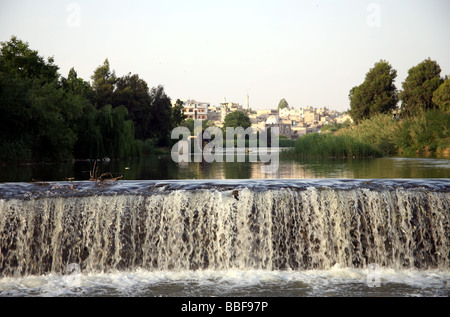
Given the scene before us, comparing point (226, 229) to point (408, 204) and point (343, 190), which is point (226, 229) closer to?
point (343, 190)

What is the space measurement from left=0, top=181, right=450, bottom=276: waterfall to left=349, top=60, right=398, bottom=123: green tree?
103 ft

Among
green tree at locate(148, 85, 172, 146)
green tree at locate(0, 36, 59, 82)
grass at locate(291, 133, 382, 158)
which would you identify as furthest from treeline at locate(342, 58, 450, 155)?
green tree at locate(0, 36, 59, 82)

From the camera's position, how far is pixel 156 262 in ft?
23.5

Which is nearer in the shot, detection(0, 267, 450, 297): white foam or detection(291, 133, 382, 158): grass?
detection(0, 267, 450, 297): white foam

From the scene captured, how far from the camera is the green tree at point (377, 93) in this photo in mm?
37725

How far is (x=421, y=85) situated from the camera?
35219 mm

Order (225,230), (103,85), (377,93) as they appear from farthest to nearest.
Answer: (377,93) < (103,85) < (225,230)

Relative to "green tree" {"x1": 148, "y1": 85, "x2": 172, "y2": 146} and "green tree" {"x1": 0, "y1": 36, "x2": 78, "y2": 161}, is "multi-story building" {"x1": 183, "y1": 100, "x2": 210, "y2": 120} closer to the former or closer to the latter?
"green tree" {"x1": 148, "y1": 85, "x2": 172, "y2": 146}

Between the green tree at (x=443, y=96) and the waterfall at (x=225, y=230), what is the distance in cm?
2536

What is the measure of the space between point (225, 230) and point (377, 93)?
33552 mm

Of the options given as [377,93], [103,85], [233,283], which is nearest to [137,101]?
[103,85]

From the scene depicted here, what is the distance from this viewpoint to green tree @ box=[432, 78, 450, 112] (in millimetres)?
30666

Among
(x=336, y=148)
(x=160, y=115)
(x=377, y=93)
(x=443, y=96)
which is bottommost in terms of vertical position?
(x=336, y=148)

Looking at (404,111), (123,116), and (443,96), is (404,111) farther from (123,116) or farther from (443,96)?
(123,116)
